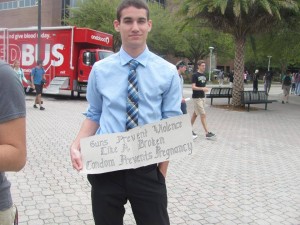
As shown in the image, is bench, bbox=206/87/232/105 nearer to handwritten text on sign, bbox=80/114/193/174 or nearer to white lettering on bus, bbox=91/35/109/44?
white lettering on bus, bbox=91/35/109/44

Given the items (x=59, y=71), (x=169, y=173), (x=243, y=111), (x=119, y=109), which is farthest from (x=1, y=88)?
(x=59, y=71)

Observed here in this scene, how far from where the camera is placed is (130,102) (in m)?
2.23

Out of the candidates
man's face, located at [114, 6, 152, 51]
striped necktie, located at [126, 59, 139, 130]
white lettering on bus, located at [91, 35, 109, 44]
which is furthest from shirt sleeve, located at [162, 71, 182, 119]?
white lettering on bus, located at [91, 35, 109, 44]

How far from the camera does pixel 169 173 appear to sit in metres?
6.12

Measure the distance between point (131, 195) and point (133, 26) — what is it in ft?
3.26

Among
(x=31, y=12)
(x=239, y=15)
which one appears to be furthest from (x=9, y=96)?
(x=31, y=12)

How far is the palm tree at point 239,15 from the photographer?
48.0 feet

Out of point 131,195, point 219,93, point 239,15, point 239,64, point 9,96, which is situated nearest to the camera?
point 9,96

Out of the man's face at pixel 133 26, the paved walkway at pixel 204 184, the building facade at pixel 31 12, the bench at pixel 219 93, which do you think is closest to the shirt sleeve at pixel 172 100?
the man's face at pixel 133 26

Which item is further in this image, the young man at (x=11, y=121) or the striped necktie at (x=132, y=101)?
the striped necktie at (x=132, y=101)

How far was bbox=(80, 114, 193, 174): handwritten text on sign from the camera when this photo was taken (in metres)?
2.23

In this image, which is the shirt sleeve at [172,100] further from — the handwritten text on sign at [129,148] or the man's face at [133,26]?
the man's face at [133,26]

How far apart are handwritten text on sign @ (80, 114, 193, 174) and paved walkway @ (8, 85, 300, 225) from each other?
6.75 ft

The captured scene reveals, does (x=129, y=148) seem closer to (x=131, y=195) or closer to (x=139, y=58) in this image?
(x=131, y=195)
